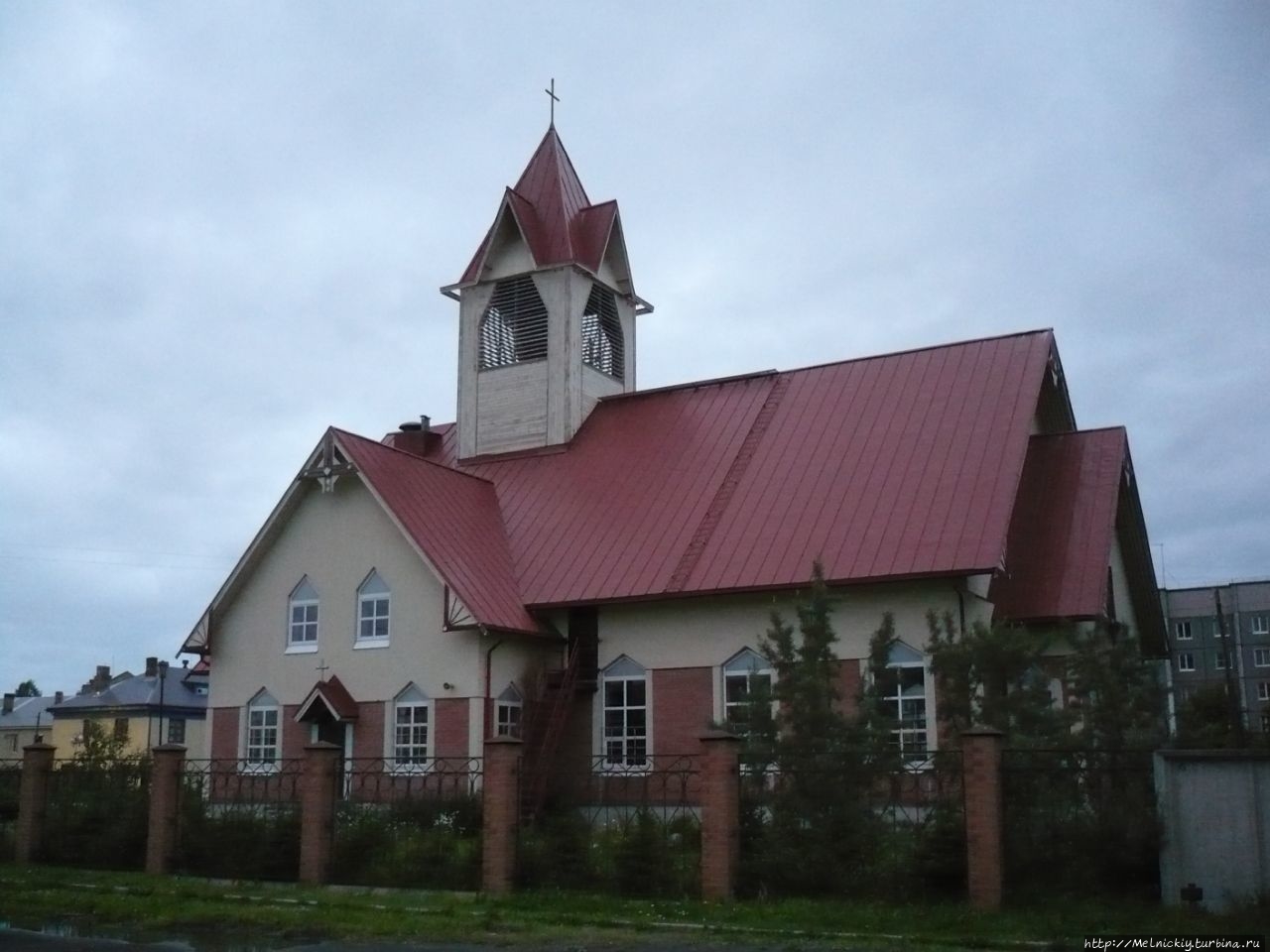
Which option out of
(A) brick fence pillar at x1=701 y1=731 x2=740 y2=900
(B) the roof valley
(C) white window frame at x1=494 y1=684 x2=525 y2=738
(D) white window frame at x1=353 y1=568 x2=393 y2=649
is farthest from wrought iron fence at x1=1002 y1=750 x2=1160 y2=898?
(D) white window frame at x1=353 y1=568 x2=393 y2=649

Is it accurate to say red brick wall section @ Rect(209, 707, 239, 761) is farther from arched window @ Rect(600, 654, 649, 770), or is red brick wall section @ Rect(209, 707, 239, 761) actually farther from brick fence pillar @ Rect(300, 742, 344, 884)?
brick fence pillar @ Rect(300, 742, 344, 884)

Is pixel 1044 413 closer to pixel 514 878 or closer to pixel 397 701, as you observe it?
pixel 397 701

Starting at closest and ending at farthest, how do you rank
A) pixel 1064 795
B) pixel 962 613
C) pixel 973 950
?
1. pixel 973 950
2. pixel 1064 795
3. pixel 962 613

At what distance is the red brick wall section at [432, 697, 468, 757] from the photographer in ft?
86.2

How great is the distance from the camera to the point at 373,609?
28.2 metres

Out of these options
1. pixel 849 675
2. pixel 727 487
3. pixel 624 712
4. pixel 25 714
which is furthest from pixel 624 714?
pixel 25 714

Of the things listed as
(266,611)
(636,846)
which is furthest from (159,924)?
(266,611)

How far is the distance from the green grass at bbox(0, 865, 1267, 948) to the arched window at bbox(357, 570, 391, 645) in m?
9.30

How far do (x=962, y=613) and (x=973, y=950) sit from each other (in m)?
10.7

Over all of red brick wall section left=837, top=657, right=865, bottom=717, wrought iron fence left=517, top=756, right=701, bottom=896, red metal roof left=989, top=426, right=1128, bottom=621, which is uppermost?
red metal roof left=989, top=426, right=1128, bottom=621

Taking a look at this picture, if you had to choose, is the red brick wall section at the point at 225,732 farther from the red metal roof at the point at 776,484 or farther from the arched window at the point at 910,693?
the arched window at the point at 910,693

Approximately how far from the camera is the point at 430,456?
36.7m

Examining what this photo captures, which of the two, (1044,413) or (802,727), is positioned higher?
(1044,413)

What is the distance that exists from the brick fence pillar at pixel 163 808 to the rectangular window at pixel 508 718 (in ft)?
22.0
